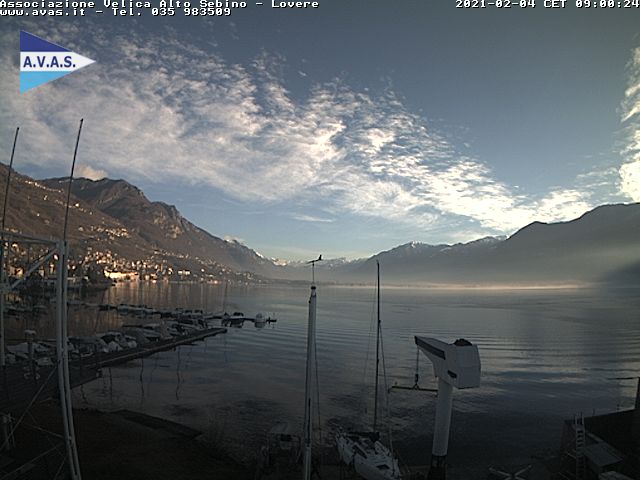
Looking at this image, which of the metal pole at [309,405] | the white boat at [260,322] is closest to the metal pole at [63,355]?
the metal pole at [309,405]

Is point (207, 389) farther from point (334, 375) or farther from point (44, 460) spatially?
point (44, 460)

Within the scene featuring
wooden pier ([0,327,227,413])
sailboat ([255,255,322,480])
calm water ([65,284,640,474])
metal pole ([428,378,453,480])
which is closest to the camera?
wooden pier ([0,327,227,413])

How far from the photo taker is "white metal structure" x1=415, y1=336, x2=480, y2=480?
1961 centimetres

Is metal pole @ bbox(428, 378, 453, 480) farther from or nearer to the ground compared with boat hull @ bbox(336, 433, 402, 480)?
farther from the ground

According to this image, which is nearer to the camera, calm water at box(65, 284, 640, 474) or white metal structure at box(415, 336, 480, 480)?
white metal structure at box(415, 336, 480, 480)

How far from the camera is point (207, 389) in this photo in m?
44.2

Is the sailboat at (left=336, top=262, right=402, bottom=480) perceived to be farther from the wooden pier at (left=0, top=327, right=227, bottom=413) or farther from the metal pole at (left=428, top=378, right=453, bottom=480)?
the wooden pier at (left=0, top=327, right=227, bottom=413)

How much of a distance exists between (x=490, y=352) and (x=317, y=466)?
60701mm

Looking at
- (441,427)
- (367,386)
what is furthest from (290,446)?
(367,386)

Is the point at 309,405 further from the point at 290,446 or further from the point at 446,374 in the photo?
the point at 290,446

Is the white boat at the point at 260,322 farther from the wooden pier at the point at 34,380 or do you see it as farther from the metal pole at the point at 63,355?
the metal pole at the point at 63,355

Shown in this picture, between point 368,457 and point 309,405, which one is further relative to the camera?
point 368,457

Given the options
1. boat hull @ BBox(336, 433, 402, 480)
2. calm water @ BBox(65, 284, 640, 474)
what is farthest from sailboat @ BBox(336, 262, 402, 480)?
calm water @ BBox(65, 284, 640, 474)

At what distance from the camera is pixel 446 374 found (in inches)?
802
